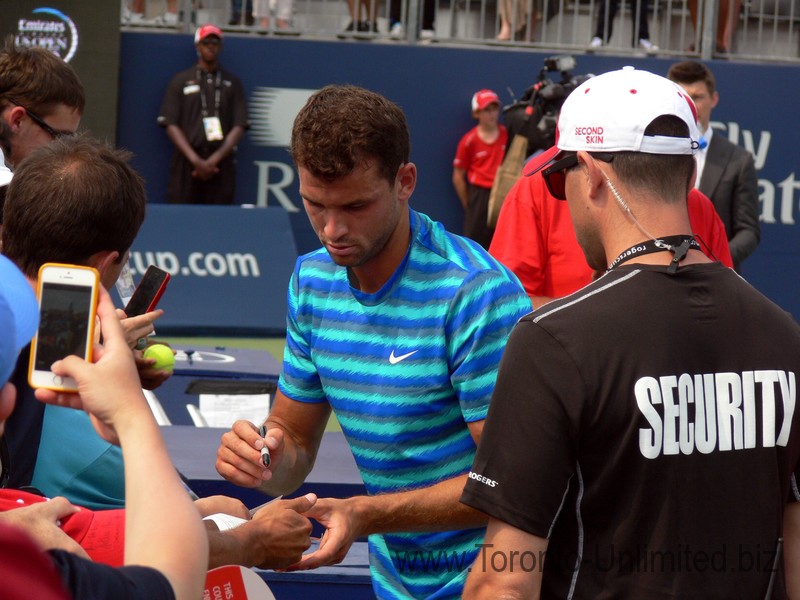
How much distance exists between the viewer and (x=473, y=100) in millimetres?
12547

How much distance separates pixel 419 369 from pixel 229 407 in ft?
10.3

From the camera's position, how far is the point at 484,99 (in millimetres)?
12289

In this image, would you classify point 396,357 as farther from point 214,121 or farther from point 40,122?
point 214,121

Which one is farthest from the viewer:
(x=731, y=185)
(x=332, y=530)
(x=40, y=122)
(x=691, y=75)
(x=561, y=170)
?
(x=691, y=75)

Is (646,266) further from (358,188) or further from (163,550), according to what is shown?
(163,550)

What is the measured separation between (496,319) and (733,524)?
74cm

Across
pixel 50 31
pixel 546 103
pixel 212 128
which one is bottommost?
pixel 212 128

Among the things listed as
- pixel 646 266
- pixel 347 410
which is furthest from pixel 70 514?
pixel 646 266

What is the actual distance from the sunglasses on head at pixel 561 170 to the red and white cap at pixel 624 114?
13 mm

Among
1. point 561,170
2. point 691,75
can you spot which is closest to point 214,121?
point 691,75

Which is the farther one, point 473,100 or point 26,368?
point 473,100

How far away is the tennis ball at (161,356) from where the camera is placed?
261cm

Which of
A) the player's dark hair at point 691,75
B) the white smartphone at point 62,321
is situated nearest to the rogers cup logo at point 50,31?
the player's dark hair at point 691,75

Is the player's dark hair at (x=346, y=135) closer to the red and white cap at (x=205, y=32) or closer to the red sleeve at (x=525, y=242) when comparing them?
the red sleeve at (x=525, y=242)
